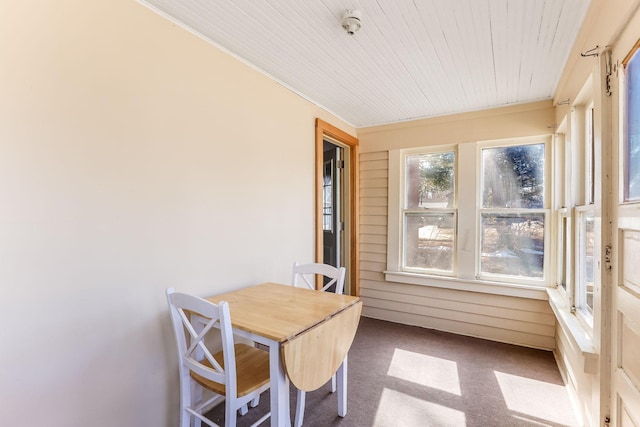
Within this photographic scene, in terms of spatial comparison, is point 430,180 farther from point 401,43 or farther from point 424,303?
point 401,43

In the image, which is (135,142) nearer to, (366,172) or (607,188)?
(607,188)

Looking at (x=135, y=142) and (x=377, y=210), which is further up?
(x=135, y=142)

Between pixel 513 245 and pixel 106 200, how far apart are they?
3442 millimetres

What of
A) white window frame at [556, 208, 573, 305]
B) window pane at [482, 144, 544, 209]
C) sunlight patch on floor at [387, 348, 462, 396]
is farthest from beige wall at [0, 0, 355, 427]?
window pane at [482, 144, 544, 209]

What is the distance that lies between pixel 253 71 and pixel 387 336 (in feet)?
9.28

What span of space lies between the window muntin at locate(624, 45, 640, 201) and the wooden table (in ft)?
4.63

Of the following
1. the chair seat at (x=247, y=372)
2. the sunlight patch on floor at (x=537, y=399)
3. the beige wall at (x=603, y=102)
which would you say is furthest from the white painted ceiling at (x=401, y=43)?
the sunlight patch on floor at (x=537, y=399)

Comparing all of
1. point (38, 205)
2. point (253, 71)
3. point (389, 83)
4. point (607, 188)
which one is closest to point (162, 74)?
point (253, 71)

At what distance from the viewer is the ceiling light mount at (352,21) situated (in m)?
1.62

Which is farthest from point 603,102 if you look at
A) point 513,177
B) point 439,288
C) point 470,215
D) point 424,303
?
point 424,303

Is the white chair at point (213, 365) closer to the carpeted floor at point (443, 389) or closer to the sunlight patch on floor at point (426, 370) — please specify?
the carpeted floor at point (443, 389)

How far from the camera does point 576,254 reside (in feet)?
7.04

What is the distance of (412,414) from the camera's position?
76.2 inches

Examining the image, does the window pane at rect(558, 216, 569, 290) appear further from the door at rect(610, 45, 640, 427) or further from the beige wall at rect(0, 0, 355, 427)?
the beige wall at rect(0, 0, 355, 427)
